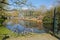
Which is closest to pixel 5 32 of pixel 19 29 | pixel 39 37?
pixel 19 29

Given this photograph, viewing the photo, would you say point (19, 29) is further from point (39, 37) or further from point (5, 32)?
point (39, 37)

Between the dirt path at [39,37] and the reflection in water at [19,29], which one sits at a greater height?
the reflection in water at [19,29]

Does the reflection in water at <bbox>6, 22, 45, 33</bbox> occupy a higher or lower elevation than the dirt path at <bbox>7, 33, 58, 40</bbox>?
higher

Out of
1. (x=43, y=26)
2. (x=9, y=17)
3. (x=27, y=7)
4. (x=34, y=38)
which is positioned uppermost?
(x=27, y=7)

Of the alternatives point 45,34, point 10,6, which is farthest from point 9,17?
point 45,34

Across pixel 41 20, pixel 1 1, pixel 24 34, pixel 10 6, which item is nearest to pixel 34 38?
pixel 24 34

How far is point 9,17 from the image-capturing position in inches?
106

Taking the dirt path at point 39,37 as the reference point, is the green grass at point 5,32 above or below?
above

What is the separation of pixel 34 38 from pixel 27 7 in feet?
2.25

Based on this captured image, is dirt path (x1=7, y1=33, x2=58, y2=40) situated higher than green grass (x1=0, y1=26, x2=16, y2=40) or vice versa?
green grass (x1=0, y1=26, x2=16, y2=40)

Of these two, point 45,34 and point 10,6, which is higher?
point 10,6

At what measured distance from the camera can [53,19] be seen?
9.25 feet

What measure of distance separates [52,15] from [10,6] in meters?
0.94

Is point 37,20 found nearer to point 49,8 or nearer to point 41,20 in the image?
point 41,20
